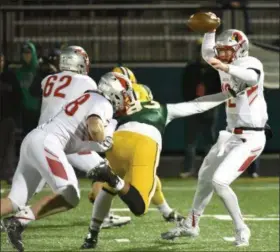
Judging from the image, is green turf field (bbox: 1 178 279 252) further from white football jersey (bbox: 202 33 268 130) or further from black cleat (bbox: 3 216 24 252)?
black cleat (bbox: 3 216 24 252)

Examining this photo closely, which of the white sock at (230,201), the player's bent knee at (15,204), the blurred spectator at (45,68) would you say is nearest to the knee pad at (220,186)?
the white sock at (230,201)

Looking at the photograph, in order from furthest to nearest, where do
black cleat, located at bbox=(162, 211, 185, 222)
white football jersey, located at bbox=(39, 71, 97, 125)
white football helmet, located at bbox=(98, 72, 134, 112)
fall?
black cleat, located at bbox=(162, 211, 185, 222), white football jersey, located at bbox=(39, 71, 97, 125), white football helmet, located at bbox=(98, 72, 134, 112)

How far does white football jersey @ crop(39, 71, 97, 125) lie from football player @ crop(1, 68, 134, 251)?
4.21 ft

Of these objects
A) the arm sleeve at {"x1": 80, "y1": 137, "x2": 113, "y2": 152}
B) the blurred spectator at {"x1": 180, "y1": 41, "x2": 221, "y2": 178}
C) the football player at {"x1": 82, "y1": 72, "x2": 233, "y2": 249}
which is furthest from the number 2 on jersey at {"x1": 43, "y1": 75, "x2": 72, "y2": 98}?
the blurred spectator at {"x1": 180, "y1": 41, "x2": 221, "y2": 178}

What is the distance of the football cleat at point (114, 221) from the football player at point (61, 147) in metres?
2.03

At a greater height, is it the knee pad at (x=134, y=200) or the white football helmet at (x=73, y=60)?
the white football helmet at (x=73, y=60)

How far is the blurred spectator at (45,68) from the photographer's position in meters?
13.2

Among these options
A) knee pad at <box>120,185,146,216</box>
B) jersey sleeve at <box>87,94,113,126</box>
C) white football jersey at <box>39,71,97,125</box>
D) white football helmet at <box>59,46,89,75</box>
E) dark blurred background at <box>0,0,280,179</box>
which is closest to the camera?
jersey sleeve at <box>87,94,113,126</box>

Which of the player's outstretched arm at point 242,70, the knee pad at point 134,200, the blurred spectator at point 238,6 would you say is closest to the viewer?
the knee pad at point 134,200

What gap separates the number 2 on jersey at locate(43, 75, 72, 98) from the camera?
35.1 ft

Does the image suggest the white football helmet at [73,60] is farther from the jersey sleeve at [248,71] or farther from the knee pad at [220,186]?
the knee pad at [220,186]

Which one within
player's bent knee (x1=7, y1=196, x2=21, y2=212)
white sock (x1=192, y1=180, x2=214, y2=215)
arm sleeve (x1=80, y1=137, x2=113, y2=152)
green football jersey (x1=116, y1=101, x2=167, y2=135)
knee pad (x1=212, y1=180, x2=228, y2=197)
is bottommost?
white sock (x1=192, y1=180, x2=214, y2=215)

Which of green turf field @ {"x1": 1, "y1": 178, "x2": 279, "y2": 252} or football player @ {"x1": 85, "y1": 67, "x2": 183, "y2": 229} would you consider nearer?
green turf field @ {"x1": 1, "y1": 178, "x2": 279, "y2": 252}

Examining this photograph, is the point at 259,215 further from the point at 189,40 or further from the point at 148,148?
the point at 189,40
